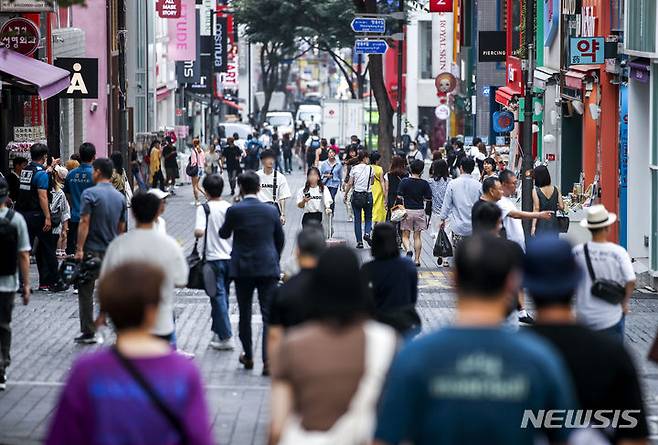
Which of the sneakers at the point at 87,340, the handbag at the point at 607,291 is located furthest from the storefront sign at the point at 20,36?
the handbag at the point at 607,291

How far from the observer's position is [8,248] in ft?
38.2

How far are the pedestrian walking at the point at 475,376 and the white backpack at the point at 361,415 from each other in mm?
677

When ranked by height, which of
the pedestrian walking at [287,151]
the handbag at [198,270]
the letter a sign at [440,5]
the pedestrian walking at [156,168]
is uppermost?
the letter a sign at [440,5]

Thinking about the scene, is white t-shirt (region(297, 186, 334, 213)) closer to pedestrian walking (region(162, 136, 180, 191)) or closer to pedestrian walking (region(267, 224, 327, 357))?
pedestrian walking (region(267, 224, 327, 357))

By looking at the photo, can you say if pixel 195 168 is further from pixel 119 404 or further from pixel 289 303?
pixel 119 404

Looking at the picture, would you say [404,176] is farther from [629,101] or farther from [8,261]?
[8,261]

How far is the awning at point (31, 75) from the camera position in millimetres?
22531

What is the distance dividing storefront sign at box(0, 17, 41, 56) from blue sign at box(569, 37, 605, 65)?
8863 millimetres

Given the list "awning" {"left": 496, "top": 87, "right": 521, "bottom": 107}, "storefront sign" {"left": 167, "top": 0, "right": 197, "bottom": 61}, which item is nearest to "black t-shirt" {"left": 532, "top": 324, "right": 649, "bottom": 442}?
"awning" {"left": 496, "top": 87, "right": 521, "bottom": 107}

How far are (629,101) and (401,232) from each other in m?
3.95

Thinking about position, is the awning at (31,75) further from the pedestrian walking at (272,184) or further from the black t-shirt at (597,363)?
the black t-shirt at (597,363)

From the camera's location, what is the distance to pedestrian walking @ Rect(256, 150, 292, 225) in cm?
1881

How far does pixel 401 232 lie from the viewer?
2295 centimetres

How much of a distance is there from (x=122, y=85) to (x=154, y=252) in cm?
3247
